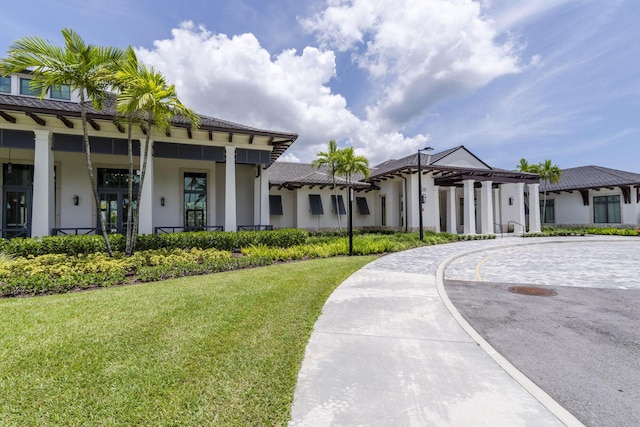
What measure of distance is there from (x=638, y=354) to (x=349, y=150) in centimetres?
1650

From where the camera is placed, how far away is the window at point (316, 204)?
22.7m

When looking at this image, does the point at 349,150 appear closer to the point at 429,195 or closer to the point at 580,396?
the point at 429,195

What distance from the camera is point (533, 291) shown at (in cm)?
700

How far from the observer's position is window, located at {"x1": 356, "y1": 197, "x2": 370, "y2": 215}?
994 inches

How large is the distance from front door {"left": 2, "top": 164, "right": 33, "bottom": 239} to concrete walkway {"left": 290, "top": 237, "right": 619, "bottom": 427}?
57.7ft

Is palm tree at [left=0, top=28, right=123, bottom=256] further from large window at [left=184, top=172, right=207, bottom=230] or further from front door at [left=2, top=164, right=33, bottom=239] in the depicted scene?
front door at [left=2, top=164, right=33, bottom=239]

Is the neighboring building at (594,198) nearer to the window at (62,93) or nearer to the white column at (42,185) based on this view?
the white column at (42,185)

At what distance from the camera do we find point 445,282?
802cm

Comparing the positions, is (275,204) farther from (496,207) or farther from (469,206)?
(496,207)

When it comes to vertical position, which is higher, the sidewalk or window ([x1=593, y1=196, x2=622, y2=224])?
window ([x1=593, y1=196, x2=622, y2=224])

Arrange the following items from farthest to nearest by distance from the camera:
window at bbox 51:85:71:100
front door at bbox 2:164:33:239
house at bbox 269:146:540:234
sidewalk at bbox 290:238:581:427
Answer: house at bbox 269:146:540:234 → window at bbox 51:85:71:100 → front door at bbox 2:164:33:239 → sidewalk at bbox 290:238:581:427

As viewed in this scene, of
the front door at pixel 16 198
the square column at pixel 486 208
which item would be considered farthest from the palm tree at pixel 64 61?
the square column at pixel 486 208

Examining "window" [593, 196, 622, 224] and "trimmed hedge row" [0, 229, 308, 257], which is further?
"window" [593, 196, 622, 224]

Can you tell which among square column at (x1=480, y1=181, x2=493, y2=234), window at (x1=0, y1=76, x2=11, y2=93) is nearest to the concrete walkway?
window at (x1=0, y1=76, x2=11, y2=93)
